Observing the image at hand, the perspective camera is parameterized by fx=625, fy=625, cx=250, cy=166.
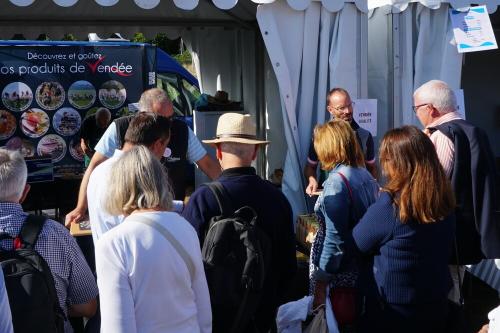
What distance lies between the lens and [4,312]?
1858mm

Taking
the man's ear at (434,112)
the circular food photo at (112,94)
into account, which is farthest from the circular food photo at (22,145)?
the man's ear at (434,112)

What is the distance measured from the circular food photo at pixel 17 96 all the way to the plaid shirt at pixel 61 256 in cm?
415

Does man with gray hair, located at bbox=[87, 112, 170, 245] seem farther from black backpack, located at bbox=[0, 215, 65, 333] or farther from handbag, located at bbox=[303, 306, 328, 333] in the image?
handbag, located at bbox=[303, 306, 328, 333]

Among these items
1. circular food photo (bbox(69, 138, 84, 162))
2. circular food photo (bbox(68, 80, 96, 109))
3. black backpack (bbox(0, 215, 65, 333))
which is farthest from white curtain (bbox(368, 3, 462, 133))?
black backpack (bbox(0, 215, 65, 333))

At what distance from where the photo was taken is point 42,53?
20.5ft

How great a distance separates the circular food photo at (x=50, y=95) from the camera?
20.2 ft

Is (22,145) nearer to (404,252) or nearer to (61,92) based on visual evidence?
(61,92)

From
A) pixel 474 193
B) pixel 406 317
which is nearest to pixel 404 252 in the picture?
pixel 406 317

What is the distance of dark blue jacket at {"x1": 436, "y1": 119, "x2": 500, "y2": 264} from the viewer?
11.1 ft

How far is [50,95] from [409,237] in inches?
183

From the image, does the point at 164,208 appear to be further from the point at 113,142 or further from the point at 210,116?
the point at 210,116

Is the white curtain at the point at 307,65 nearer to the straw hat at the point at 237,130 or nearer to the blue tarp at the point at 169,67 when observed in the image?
the straw hat at the point at 237,130

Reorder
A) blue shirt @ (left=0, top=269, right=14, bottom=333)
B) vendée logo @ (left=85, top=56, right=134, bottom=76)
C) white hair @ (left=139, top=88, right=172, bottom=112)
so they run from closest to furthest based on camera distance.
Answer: blue shirt @ (left=0, top=269, right=14, bottom=333) < white hair @ (left=139, top=88, right=172, bottom=112) < vendée logo @ (left=85, top=56, right=134, bottom=76)

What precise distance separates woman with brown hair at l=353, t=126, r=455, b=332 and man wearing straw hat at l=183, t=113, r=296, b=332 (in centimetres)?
34
